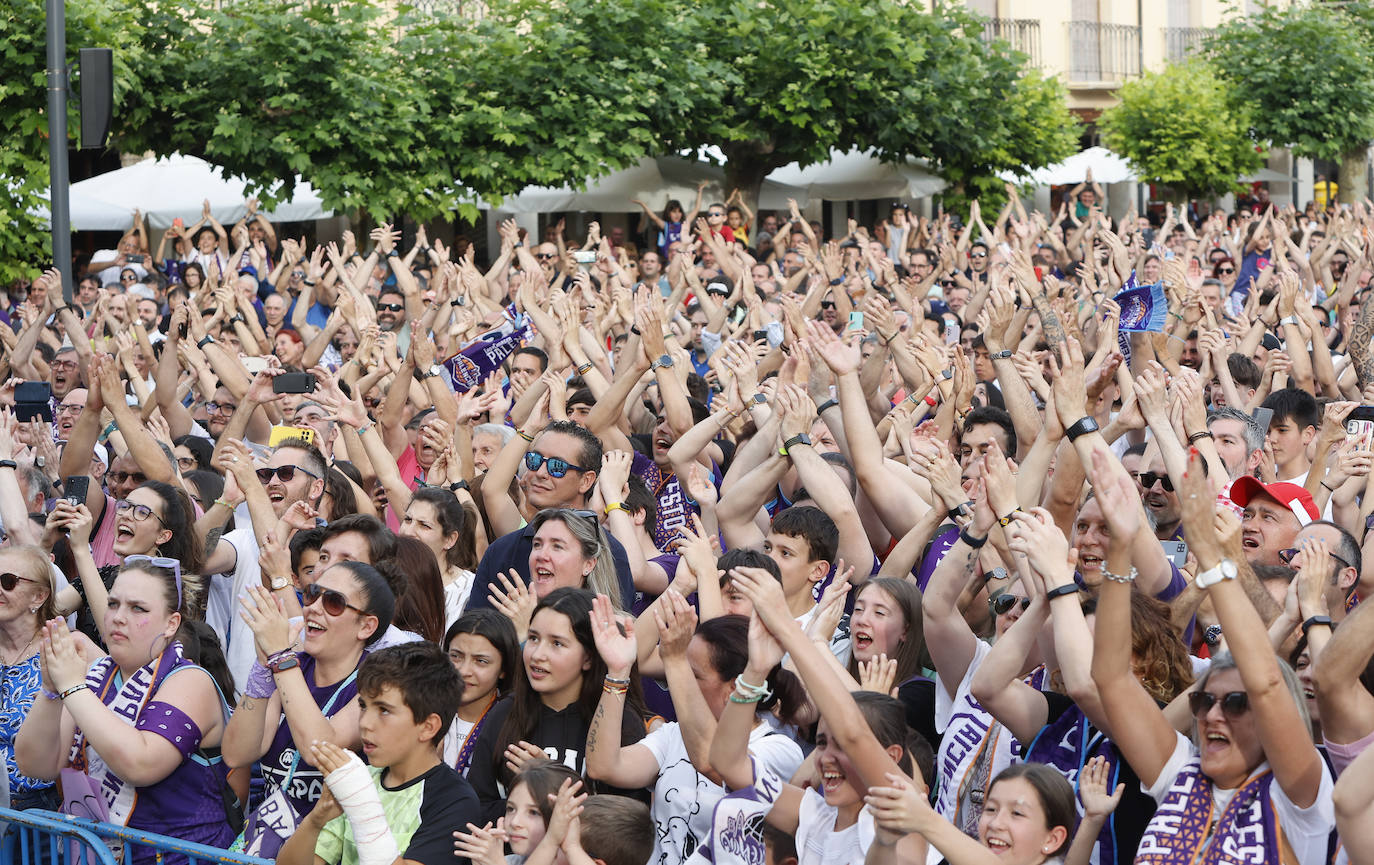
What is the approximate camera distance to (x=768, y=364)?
9.56 m

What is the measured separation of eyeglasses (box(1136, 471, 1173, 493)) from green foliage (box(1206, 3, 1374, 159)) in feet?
80.7

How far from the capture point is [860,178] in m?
24.5

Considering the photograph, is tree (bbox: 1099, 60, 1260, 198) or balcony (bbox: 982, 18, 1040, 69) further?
balcony (bbox: 982, 18, 1040, 69)

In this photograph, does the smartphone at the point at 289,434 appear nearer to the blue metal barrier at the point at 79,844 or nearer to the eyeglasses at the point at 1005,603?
the blue metal barrier at the point at 79,844

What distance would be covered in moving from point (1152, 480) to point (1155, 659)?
6.59 feet

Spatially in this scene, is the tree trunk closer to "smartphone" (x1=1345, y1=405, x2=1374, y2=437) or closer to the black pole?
the black pole

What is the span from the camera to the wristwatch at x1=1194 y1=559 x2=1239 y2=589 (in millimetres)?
3764

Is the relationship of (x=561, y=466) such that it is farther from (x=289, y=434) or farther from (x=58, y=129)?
(x=58, y=129)

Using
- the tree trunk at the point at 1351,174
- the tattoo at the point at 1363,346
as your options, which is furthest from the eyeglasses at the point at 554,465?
the tree trunk at the point at 1351,174

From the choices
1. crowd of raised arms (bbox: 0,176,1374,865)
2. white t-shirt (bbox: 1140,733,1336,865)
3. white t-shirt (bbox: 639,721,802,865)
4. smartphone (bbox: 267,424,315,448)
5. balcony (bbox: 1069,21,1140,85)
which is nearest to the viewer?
white t-shirt (bbox: 1140,733,1336,865)

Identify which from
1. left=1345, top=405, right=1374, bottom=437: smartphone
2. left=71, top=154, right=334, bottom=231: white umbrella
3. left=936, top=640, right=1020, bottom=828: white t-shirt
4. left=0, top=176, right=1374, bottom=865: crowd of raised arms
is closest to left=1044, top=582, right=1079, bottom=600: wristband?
left=0, top=176, right=1374, bottom=865: crowd of raised arms

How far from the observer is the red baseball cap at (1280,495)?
5.79 meters

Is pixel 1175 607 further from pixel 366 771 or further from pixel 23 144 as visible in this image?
pixel 23 144

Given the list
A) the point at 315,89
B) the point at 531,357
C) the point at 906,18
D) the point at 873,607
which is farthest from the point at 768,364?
the point at 906,18
